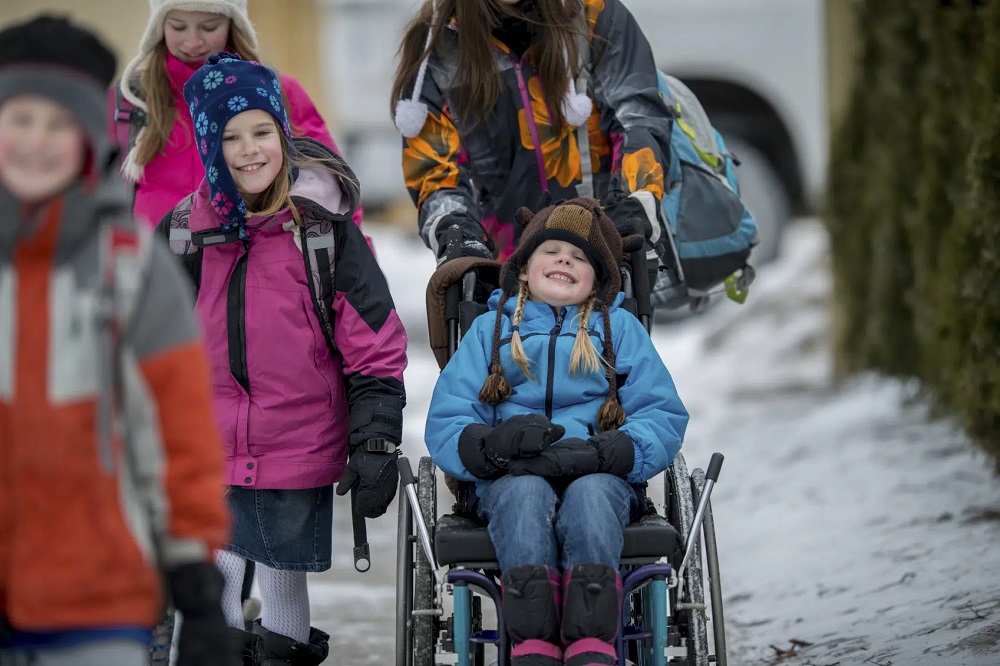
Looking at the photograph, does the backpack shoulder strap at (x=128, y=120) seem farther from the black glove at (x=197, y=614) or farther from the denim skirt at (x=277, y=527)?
the black glove at (x=197, y=614)

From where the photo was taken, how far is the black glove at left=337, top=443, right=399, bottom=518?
411 cm

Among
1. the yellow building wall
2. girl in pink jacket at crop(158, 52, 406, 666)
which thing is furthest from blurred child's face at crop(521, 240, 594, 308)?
the yellow building wall

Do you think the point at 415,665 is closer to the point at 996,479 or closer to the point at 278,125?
the point at 278,125

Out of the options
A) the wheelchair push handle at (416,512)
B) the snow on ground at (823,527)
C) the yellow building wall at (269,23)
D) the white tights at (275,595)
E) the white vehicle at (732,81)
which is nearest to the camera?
the wheelchair push handle at (416,512)

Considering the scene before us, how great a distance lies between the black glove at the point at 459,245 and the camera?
4430 mm

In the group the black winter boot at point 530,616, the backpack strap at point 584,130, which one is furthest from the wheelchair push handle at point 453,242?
the black winter boot at point 530,616

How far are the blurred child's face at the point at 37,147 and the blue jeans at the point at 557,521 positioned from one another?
56.8 inches

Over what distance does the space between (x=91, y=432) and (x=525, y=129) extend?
2362mm

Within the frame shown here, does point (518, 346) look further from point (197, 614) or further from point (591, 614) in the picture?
point (197, 614)

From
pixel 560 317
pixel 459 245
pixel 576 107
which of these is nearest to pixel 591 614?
pixel 560 317

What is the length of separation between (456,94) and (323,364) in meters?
0.99

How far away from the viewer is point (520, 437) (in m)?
3.77

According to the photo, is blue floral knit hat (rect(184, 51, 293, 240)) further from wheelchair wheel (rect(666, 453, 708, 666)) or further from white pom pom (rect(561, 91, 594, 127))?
wheelchair wheel (rect(666, 453, 708, 666))

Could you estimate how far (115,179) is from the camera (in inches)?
110
